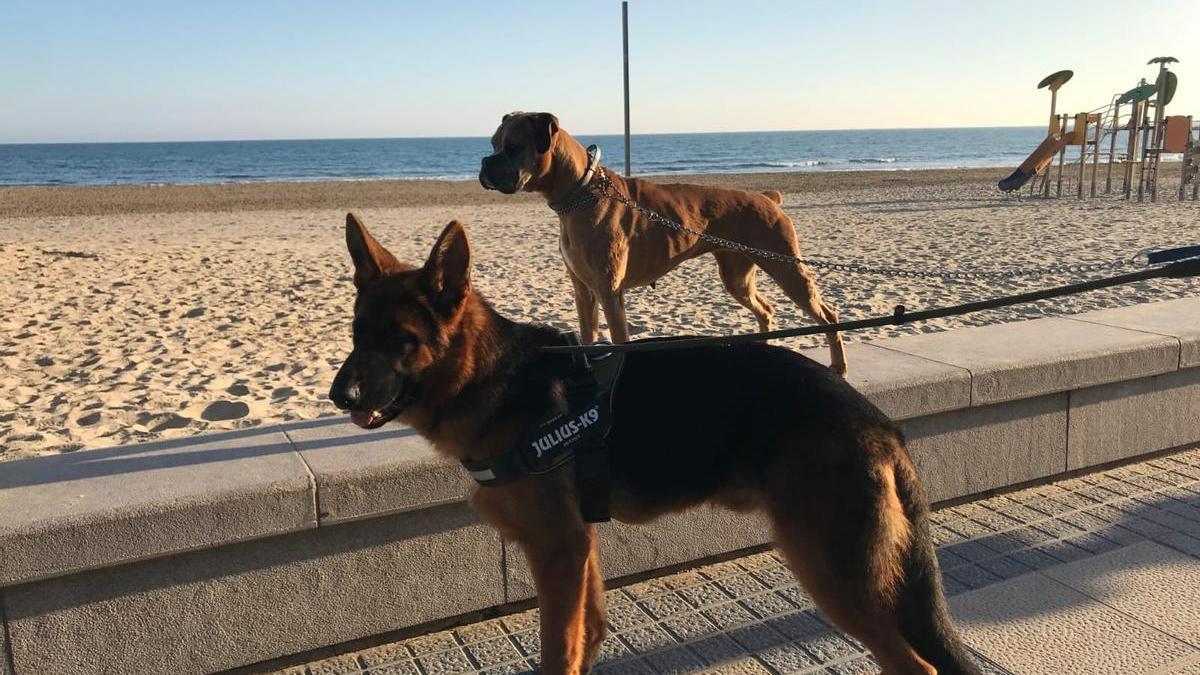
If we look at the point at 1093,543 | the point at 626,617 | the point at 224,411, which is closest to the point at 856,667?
the point at 626,617

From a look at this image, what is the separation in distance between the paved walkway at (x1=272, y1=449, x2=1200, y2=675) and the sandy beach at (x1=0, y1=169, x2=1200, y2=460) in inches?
53.1

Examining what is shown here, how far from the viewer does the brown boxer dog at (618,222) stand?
5113 mm

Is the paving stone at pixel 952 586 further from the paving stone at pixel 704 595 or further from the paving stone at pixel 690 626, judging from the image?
the paving stone at pixel 690 626

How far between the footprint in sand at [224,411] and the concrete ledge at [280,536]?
1.88 metres

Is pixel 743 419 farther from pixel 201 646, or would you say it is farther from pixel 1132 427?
pixel 1132 427

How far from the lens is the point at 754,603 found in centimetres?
406

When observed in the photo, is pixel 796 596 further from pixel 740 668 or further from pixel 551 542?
pixel 551 542

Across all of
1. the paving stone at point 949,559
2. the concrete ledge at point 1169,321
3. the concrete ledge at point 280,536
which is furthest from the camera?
the concrete ledge at point 1169,321

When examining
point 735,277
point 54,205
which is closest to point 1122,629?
point 735,277

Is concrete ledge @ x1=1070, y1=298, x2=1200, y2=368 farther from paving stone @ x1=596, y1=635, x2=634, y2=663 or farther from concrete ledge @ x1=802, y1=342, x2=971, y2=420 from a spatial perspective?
paving stone @ x1=596, y1=635, x2=634, y2=663

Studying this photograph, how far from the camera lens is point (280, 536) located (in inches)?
135

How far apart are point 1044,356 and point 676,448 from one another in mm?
3150

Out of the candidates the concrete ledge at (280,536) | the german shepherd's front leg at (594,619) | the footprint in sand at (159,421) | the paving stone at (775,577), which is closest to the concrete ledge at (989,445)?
the concrete ledge at (280,536)

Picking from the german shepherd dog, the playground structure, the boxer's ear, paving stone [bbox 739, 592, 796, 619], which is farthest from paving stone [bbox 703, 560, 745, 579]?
the playground structure
